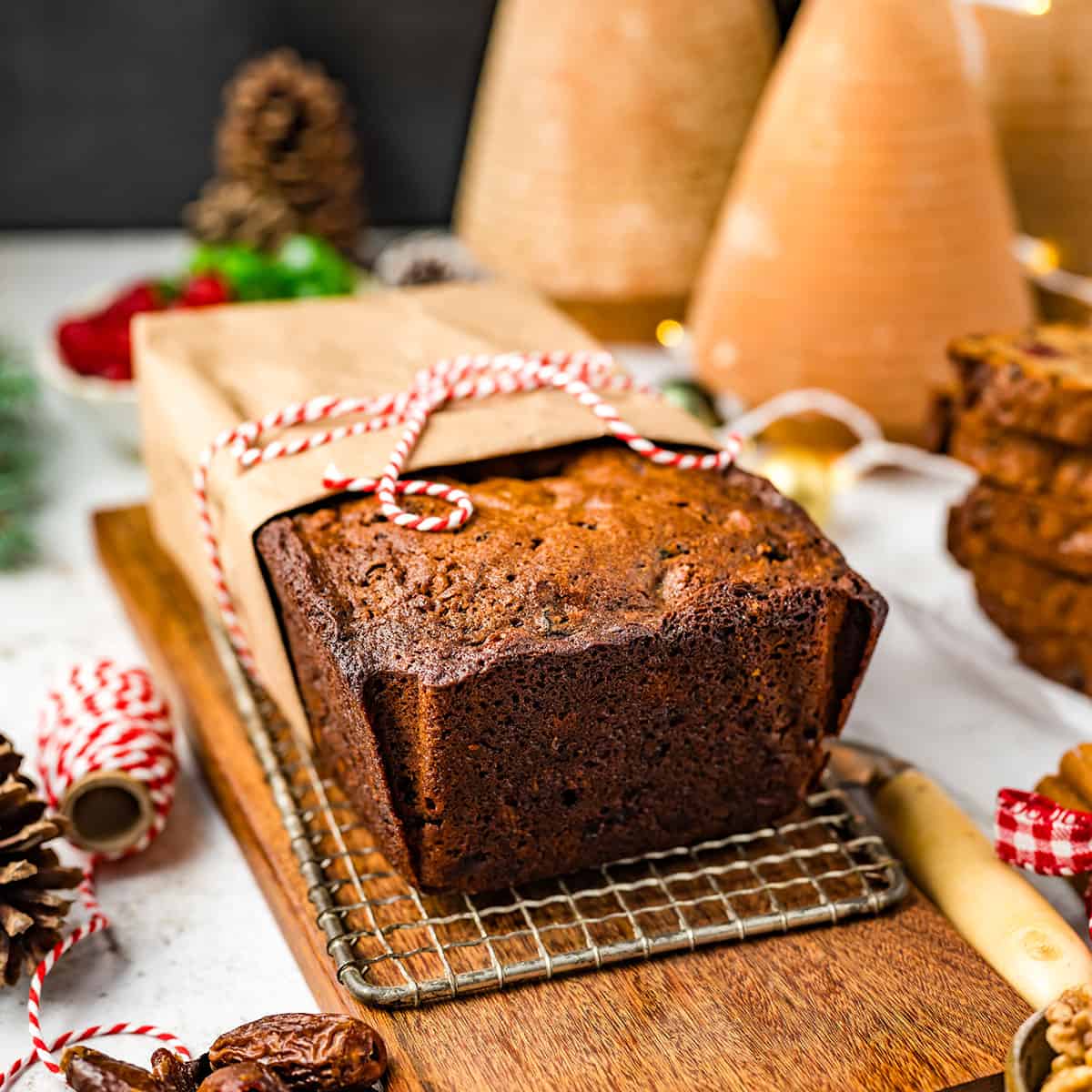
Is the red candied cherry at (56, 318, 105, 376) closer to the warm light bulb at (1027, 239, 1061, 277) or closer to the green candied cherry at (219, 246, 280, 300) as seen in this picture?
the green candied cherry at (219, 246, 280, 300)

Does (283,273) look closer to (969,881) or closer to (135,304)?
(135,304)

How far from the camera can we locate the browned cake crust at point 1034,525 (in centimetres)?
134

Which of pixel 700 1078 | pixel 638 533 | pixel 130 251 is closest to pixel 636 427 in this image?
pixel 638 533

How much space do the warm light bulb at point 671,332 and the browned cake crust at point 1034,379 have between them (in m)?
0.73

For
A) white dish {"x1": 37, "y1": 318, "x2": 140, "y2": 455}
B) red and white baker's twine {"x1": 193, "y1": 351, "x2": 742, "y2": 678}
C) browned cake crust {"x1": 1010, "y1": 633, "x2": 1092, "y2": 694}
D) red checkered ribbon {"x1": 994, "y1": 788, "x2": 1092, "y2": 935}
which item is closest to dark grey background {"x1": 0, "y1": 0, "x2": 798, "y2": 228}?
white dish {"x1": 37, "y1": 318, "x2": 140, "y2": 455}

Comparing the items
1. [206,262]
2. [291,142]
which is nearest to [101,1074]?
[206,262]

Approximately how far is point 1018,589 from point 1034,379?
0.73ft

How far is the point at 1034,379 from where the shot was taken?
1336mm

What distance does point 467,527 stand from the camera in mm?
1139

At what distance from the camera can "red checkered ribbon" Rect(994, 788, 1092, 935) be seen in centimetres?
103

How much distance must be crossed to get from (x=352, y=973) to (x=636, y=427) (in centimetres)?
53

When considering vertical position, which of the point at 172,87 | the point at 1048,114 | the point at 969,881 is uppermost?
the point at 1048,114

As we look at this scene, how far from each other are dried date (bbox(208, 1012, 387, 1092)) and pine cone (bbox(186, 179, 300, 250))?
1.60 meters

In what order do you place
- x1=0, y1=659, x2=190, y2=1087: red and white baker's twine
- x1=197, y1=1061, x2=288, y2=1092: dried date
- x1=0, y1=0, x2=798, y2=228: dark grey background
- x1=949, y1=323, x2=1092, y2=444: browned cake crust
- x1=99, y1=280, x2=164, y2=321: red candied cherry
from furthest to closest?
x1=0, y1=0, x2=798, y2=228: dark grey background
x1=99, y1=280, x2=164, y2=321: red candied cherry
x1=949, y1=323, x2=1092, y2=444: browned cake crust
x1=0, y1=659, x2=190, y2=1087: red and white baker's twine
x1=197, y1=1061, x2=288, y2=1092: dried date
